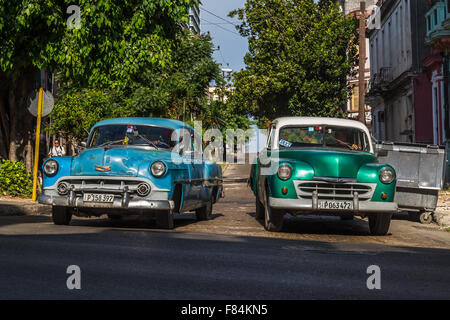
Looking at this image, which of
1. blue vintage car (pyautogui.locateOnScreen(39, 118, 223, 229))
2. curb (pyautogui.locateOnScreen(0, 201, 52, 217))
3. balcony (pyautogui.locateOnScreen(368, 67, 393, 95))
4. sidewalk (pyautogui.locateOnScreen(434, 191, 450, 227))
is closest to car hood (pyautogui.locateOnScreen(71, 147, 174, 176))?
blue vintage car (pyautogui.locateOnScreen(39, 118, 223, 229))

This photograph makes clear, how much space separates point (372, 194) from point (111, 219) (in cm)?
513

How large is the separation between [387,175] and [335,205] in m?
0.98

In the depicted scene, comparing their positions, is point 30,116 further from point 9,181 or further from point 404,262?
point 404,262

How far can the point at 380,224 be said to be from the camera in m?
10.8

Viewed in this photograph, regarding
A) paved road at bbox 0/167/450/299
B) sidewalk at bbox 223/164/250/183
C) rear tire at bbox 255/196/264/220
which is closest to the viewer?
paved road at bbox 0/167/450/299

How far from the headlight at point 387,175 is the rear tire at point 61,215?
4.94 meters

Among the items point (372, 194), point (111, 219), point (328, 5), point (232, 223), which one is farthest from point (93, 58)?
point (328, 5)

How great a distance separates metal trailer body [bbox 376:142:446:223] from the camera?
13.9 m

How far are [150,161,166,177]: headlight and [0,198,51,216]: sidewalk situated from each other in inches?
170

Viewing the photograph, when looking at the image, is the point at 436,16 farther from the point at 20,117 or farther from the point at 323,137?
the point at 20,117

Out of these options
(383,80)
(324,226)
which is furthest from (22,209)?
(383,80)

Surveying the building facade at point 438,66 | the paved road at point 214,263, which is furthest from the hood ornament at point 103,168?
the building facade at point 438,66

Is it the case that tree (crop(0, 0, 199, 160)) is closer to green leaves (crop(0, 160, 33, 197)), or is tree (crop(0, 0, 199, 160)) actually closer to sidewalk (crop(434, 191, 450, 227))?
Result: green leaves (crop(0, 160, 33, 197))

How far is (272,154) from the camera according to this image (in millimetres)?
11523
